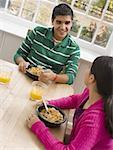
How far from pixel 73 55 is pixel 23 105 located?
29.0 inches

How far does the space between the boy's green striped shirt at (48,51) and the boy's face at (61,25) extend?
5 centimetres

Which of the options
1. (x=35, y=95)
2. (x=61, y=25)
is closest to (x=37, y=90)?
(x=35, y=95)

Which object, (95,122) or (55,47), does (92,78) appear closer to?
(95,122)

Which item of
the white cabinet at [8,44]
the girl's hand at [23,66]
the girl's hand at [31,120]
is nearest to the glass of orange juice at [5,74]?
the girl's hand at [23,66]

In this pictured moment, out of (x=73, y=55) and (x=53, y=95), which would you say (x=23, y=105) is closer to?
(x=53, y=95)

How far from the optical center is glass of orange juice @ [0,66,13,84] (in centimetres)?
188

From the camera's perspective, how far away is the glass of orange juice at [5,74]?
6.16ft

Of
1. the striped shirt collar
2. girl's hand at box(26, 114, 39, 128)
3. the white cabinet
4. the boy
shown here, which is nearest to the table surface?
girl's hand at box(26, 114, 39, 128)

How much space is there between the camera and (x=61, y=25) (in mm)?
2287

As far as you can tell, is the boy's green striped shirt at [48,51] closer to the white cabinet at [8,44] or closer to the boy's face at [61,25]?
the boy's face at [61,25]

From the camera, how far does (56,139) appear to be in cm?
147

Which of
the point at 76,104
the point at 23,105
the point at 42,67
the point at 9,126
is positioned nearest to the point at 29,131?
the point at 9,126

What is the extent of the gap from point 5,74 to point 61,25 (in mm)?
643

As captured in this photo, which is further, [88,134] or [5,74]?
[5,74]
